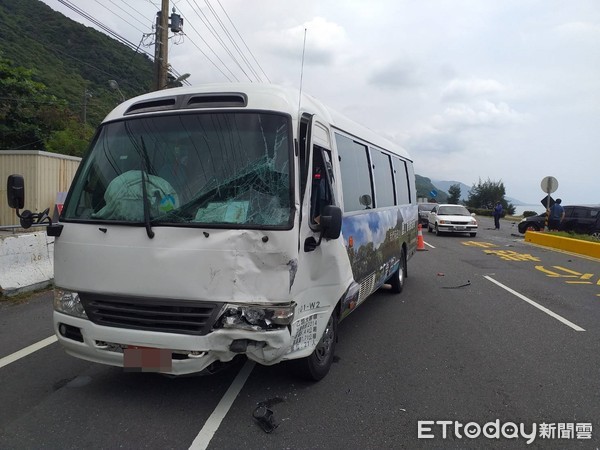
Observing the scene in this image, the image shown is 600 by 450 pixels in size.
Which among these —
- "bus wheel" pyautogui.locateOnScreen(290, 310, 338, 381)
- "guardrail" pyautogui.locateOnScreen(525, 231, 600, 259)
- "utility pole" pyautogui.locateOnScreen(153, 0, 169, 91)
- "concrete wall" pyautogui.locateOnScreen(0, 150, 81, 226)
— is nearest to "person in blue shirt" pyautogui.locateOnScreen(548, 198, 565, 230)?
"guardrail" pyautogui.locateOnScreen(525, 231, 600, 259)

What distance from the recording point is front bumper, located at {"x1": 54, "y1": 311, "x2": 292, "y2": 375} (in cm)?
318

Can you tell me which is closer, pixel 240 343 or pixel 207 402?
pixel 240 343

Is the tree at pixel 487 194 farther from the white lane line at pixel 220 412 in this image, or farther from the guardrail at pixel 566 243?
the white lane line at pixel 220 412

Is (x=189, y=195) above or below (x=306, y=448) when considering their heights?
above

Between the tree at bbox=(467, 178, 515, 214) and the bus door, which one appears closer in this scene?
the bus door

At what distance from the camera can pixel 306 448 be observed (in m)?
3.03

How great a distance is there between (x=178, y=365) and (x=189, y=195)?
4.17 ft

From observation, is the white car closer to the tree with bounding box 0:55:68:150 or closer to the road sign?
the road sign

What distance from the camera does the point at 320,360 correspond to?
4078 mm

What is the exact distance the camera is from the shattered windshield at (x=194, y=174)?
11.1 feet

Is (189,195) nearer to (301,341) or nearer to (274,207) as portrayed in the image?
(274,207)

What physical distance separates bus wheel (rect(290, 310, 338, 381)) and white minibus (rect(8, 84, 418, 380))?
19mm

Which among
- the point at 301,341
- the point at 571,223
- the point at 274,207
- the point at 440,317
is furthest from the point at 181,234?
the point at 571,223

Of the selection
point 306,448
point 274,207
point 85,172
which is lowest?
point 306,448
